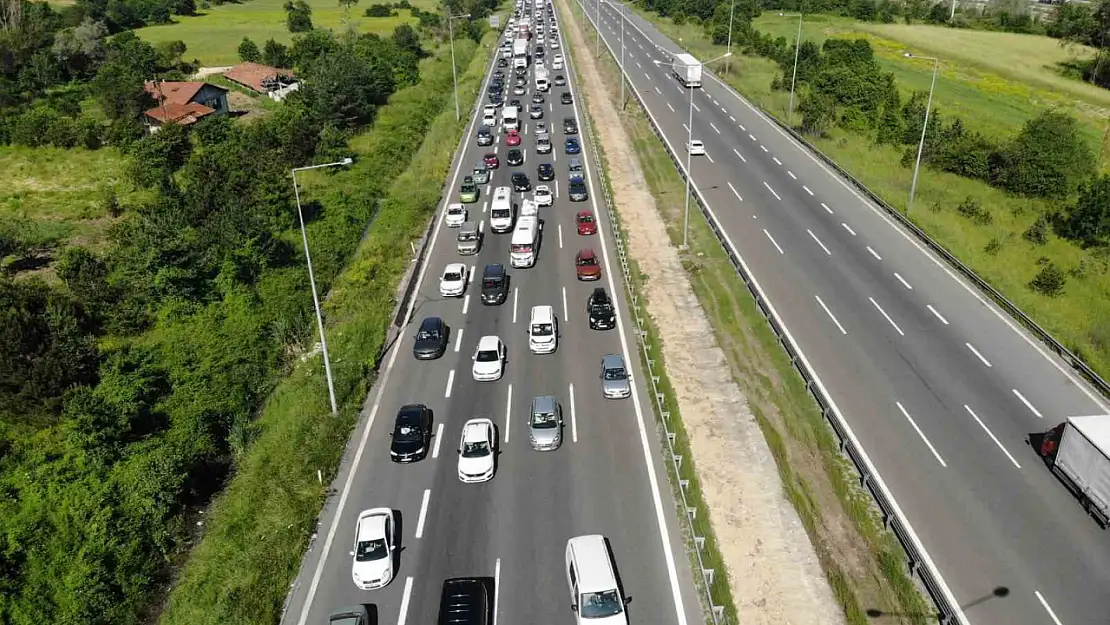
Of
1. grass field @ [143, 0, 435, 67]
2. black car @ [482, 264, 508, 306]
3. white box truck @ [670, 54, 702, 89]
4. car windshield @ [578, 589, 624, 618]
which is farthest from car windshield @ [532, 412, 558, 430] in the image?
grass field @ [143, 0, 435, 67]

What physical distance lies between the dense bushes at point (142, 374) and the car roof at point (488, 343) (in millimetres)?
12363

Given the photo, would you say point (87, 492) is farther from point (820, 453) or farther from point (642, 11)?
point (642, 11)

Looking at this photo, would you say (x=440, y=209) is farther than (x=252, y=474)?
Yes

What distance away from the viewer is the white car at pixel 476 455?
30.0m

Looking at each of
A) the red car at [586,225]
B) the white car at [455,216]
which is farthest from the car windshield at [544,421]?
the white car at [455,216]

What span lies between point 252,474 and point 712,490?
66.9 feet


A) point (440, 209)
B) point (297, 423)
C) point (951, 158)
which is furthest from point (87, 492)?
point (951, 158)

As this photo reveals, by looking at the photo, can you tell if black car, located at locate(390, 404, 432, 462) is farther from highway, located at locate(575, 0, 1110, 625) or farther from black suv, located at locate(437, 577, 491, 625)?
highway, located at locate(575, 0, 1110, 625)

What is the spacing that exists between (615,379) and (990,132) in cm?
6456

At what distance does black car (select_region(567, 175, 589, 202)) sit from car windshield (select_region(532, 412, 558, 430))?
34828 mm

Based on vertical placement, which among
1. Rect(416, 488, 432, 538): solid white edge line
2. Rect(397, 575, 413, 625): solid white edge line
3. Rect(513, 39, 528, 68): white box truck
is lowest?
Rect(397, 575, 413, 625): solid white edge line

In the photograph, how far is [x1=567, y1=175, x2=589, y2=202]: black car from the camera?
63.8 m

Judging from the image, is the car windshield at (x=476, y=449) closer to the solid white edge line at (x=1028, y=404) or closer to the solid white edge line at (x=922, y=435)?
the solid white edge line at (x=922, y=435)

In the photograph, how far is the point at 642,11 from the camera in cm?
18988
